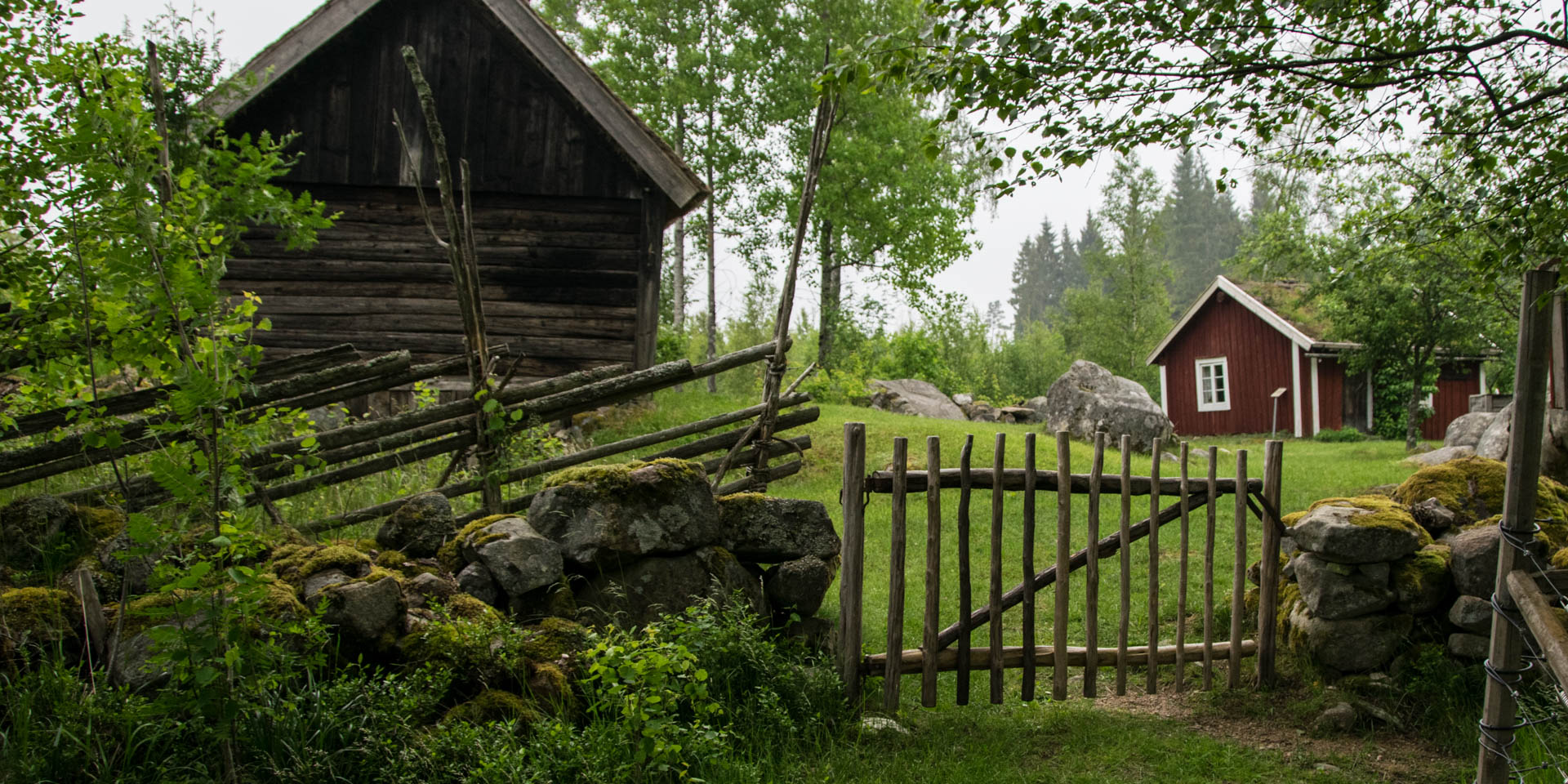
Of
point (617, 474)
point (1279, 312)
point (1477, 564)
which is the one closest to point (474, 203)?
point (617, 474)

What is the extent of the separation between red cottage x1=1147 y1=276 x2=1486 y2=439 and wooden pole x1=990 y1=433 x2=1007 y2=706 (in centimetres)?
1776

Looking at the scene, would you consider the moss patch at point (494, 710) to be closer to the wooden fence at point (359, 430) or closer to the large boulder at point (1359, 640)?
the wooden fence at point (359, 430)

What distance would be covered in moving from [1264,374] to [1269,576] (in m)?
20.1

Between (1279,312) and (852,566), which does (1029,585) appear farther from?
(1279,312)

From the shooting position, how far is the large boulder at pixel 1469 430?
14.5m

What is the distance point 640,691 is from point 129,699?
1.68 metres

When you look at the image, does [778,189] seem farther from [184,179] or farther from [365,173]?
[184,179]

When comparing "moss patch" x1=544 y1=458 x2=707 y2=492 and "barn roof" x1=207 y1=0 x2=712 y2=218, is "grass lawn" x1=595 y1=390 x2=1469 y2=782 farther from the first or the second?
"barn roof" x1=207 y1=0 x2=712 y2=218

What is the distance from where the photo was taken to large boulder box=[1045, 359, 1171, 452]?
17.0 meters

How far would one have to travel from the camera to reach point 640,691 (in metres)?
3.46

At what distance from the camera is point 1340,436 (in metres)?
21.2

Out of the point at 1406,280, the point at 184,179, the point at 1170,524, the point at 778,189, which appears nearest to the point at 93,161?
the point at 184,179

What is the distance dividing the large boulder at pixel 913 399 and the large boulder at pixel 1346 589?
47.8ft

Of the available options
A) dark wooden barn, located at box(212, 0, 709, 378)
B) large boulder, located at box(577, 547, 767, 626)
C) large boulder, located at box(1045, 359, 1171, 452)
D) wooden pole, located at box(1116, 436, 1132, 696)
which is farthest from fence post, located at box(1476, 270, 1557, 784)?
large boulder, located at box(1045, 359, 1171, 452)
